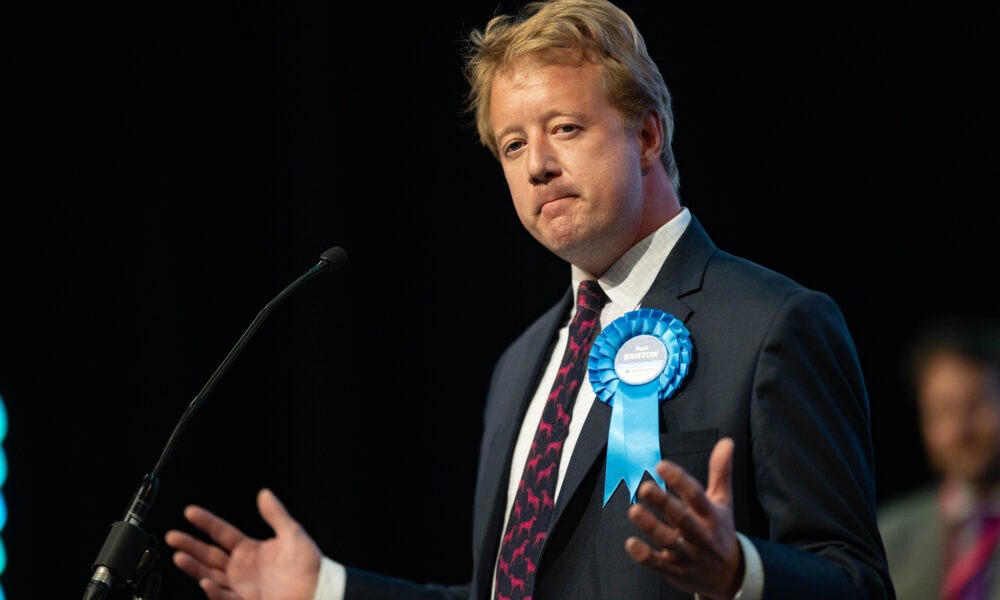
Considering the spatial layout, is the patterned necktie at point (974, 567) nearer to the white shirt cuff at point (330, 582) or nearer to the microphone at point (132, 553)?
the white shirt cuff at point (330, 582)

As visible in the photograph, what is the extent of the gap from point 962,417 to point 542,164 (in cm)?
223

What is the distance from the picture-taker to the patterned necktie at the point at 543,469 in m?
1.98

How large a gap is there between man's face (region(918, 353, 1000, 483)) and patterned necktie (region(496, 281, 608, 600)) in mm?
1999

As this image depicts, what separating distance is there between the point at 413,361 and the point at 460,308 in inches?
9.8

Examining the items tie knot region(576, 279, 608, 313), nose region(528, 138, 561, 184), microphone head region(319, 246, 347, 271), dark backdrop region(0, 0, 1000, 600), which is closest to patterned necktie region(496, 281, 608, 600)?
tie knot region(576, 279, 608, 313)

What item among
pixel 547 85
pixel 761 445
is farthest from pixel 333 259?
pixel 761 445

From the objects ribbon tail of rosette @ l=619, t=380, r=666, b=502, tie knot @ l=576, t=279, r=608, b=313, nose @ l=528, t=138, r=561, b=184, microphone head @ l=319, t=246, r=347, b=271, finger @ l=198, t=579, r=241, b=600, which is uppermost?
nose @ l=528, t=138, r=561, b=184

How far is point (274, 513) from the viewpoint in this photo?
6.74 feet

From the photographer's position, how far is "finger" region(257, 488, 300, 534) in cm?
204

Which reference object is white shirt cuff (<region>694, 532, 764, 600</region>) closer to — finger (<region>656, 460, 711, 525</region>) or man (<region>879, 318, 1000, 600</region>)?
finger (<region>656, 460, 711, 525</region>)

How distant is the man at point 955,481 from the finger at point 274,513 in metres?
2.28

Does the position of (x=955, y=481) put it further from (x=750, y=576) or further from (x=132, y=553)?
(x=132, y=553)

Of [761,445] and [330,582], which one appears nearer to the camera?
[761,445]

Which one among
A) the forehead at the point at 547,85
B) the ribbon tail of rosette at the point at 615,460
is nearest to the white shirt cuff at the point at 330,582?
the ribbon tail of rosette at the point at 615,460
